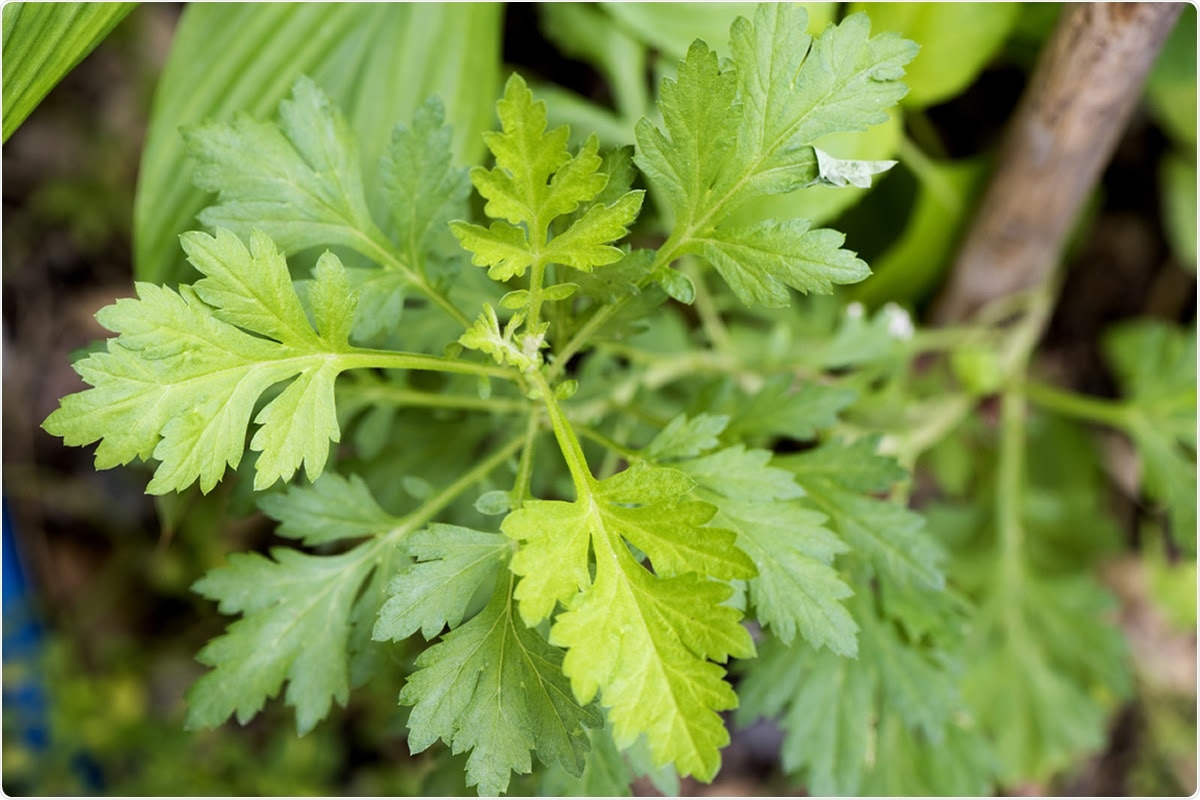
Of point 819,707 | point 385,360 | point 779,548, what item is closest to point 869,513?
point 779,548

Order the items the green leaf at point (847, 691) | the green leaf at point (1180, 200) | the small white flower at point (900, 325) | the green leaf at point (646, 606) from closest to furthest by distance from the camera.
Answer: the green leaf at point (646, 606), the green leaf at point (847, 691), the small white flower at point (900, 325), the green leaf at point (1180, 200)

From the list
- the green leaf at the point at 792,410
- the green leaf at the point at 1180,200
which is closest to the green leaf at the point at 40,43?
the green leaf at the point at 792,410

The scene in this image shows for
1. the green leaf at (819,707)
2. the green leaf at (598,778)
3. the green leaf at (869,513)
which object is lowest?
the green leaf at (819,707)

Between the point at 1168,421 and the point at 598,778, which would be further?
the point at 1168,421

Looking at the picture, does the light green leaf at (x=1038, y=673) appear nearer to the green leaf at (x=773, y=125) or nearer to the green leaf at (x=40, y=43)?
the green leaf at (x=773, y=125)

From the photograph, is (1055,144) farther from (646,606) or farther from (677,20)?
(646,606)

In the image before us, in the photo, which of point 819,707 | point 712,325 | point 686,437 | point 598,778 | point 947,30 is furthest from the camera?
point 712,325

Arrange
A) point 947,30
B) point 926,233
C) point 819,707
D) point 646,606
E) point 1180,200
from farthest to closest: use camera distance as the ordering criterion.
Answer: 1. point 1180,200
2. point 926,233
3. point 947,30
4. point 819,707
5. point 646,606
